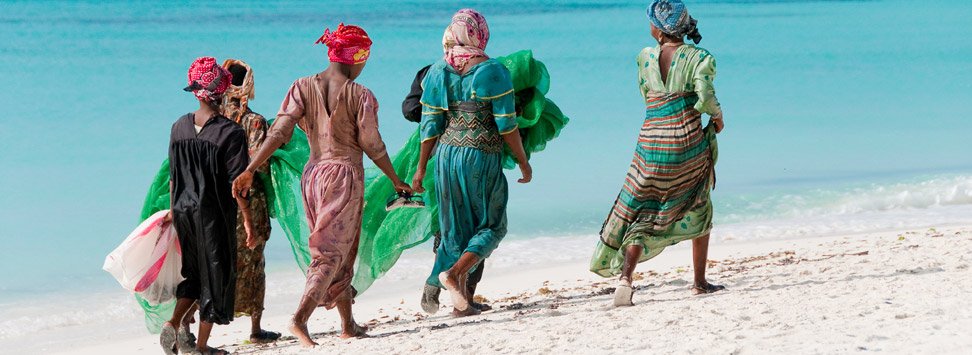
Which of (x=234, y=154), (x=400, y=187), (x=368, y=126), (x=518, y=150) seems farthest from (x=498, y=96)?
(x=234, y=154)

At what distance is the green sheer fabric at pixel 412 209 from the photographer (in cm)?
783

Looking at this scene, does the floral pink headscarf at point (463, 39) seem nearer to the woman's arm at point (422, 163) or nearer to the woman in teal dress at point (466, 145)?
the woman in teal dress at point (466, 145)

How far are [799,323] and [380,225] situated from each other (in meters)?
2.78

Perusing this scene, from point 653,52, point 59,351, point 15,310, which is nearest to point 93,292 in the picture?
point 15,310

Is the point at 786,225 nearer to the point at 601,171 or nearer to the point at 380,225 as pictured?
the point at 601,171

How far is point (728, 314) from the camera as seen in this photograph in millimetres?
6461

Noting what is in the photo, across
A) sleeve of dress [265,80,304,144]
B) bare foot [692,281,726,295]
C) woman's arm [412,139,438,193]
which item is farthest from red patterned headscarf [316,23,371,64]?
bare foot [692,281,726,295]

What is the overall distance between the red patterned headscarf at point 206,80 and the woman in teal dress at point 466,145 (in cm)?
119

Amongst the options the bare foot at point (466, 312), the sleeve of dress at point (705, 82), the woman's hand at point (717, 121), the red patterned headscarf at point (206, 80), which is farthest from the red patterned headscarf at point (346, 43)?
the woman's hand at point (717, 121)

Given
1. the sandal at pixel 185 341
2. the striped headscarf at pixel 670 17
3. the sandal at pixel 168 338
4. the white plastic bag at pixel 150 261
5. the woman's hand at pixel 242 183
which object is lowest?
the sandal at pixel 185 341

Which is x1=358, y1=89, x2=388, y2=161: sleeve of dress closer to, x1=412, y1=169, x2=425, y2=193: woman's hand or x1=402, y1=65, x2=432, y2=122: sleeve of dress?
x1=412, y1=169, x2=425, y2=193: woman's hand

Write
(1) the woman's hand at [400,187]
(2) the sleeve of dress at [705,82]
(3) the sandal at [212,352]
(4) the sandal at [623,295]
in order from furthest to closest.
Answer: (4) the sandal at [623,295]
(2) the sleeve of dress at [705,82]
(3) the sandal at [212,352]
(1) the woman's hand at [400,187]

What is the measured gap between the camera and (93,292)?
10.9 metres

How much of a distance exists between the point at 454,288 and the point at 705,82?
1705mm
